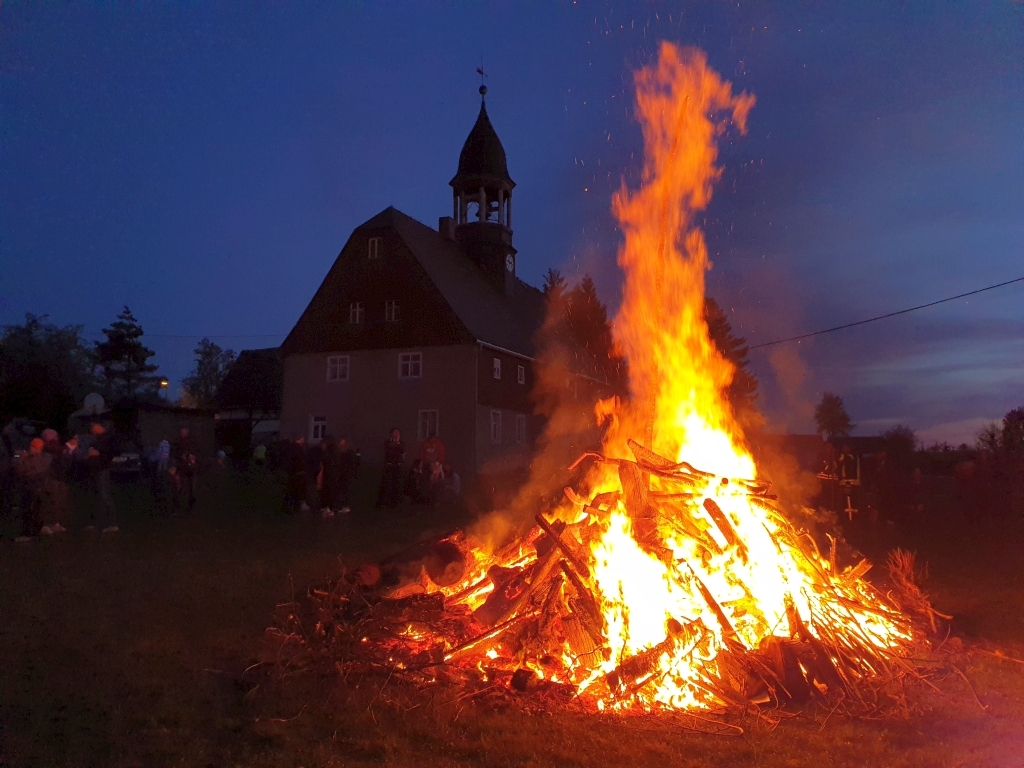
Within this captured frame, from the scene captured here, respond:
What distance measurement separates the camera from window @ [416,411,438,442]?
2545cm

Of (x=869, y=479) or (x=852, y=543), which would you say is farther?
(x=869, y=479)

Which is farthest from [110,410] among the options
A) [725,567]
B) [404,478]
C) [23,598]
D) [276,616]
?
[725,567]

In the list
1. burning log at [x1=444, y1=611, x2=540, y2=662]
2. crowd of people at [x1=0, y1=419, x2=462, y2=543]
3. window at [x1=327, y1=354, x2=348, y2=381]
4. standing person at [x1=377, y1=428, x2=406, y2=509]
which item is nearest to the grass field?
burning log at [x1=444, y1=611, x2=540, y2=662]

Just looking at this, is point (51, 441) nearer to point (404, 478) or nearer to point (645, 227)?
point (404, 478)

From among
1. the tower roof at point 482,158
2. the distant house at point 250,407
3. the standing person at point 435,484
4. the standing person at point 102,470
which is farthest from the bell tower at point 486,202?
the standing person at point 102,470

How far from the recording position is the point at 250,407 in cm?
3566

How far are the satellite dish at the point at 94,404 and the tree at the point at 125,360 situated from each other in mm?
20316

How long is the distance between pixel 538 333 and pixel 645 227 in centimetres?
2324

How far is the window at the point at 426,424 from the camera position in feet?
83.5

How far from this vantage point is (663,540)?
6250 millimetres

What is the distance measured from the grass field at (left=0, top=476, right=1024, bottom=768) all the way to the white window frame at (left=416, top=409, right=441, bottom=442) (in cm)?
1728

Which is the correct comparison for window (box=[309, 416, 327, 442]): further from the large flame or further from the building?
the large flame

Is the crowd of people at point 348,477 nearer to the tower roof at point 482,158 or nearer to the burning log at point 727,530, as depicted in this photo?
the burning log at point 727,530

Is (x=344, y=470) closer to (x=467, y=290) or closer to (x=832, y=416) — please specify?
(x=467, y=290)
